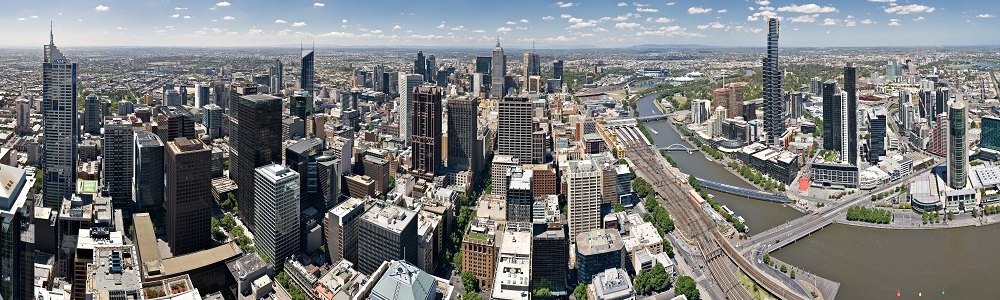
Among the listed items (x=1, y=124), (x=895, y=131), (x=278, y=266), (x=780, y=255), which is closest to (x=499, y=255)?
(x=278, y=266)

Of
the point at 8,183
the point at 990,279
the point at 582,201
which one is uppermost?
the point at 8,183

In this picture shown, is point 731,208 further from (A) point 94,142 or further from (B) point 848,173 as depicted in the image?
(A) point 94,142

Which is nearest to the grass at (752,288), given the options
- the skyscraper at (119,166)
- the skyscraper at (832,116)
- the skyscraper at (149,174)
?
the skyscraper at (832,116)

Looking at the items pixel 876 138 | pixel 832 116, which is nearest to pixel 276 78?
pixel 832 116

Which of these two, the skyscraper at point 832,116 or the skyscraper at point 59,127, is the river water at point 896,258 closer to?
the skyscraper at point 832,116

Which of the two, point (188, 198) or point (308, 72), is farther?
point (308, 72)

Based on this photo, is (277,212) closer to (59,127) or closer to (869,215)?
(59,127)
